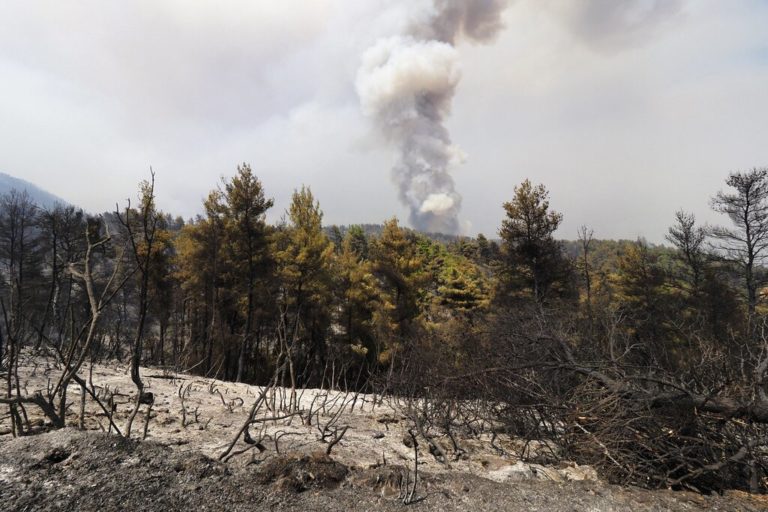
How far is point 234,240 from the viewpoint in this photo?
18.6 meters

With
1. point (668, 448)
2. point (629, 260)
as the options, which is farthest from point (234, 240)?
point (629, 260)

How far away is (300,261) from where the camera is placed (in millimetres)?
17984

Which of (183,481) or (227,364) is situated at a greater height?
(183,481)

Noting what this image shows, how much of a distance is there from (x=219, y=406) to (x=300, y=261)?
1135cm

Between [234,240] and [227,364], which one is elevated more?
[234,240]

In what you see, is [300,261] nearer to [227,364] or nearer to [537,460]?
[227,364]

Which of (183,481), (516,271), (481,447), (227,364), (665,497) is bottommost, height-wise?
(227,364)

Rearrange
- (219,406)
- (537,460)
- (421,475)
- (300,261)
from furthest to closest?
(300,261) → (219,406) → (537,460) → (421,475)

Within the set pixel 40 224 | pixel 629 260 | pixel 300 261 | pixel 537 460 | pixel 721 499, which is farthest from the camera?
pixel 629 260

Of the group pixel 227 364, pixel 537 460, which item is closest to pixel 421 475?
pixel 537 460

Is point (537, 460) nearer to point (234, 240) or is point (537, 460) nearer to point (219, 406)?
point (219, 406)

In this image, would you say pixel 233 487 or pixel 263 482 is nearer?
pixel 233 487

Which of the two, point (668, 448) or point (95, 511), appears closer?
point (95, 511)

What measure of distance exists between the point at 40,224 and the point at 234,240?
40.7 ft
